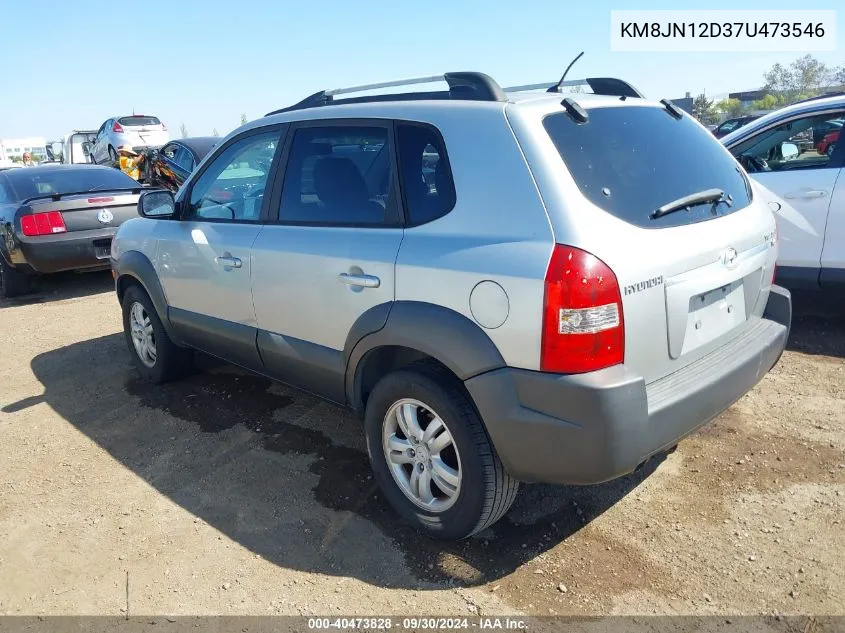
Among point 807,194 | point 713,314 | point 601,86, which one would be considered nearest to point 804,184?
point 807,194

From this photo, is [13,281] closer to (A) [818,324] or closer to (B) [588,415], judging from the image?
(B) [588,415]

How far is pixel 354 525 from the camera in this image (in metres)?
3.00

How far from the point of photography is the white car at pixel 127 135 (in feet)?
63.4

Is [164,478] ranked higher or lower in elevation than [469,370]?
lower

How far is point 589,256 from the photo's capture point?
2240 mm

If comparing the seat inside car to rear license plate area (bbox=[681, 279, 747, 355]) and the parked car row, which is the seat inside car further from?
the parked car row

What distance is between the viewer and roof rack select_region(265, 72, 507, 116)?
9.07 feet

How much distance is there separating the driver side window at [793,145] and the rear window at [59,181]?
6.94 m

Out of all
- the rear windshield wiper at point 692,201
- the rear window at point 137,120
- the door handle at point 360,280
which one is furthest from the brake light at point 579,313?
the rear window at point 137,120

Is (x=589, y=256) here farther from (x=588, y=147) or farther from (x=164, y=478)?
(x=164, y=478)

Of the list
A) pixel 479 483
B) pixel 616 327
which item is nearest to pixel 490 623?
pixel 479 483

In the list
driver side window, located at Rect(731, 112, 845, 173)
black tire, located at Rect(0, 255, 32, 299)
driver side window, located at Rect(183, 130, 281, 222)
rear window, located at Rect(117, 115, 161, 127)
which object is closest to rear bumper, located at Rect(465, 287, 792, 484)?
driver side window, located at Rect(183, 130, 281, 222)

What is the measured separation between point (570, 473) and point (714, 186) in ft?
4.76

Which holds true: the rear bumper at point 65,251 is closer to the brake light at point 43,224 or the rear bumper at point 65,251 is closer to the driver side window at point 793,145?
the brake light at point 43,224
